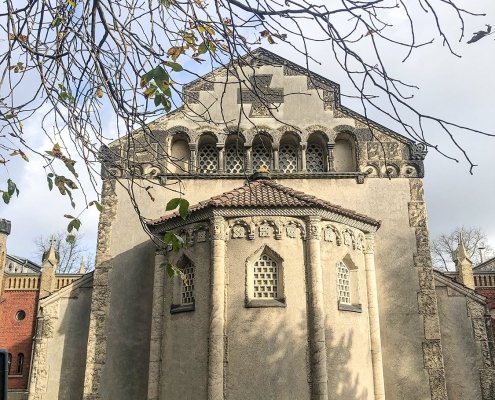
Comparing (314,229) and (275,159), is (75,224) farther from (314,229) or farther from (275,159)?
(275,159)

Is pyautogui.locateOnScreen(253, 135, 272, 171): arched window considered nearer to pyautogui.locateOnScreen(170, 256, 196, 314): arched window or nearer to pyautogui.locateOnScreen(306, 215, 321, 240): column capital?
pyautogui.locateOnScreen(306, 215, 321, 240): column capital

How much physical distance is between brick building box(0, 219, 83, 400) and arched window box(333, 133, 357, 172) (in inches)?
663

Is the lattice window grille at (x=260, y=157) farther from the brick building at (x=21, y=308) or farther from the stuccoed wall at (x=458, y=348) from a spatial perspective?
the brick building at (x=21, y=308)

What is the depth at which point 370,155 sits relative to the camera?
1516 cm

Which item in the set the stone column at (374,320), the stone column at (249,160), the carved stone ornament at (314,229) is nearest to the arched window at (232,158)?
the stone column at (249,160)

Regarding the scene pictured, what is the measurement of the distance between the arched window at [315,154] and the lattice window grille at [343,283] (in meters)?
3.68

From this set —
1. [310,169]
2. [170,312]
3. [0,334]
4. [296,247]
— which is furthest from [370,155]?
[0,334]

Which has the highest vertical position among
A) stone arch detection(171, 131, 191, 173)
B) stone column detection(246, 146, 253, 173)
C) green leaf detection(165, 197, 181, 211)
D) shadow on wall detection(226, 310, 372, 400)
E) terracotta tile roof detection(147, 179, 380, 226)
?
stone arch detection(171, 131, 191, 173)

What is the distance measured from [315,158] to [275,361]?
21.6 ft

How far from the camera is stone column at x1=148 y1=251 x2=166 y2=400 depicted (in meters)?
12.1

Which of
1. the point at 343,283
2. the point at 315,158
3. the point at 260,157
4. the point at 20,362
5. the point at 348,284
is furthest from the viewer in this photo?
the point at 20,362

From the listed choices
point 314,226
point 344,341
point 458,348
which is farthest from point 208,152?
point 458,348

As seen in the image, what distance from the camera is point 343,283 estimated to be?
1257cm

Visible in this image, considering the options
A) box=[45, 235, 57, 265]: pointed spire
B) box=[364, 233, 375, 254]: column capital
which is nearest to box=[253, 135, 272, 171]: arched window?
box=[364, 233, 375, 254]: column capital
